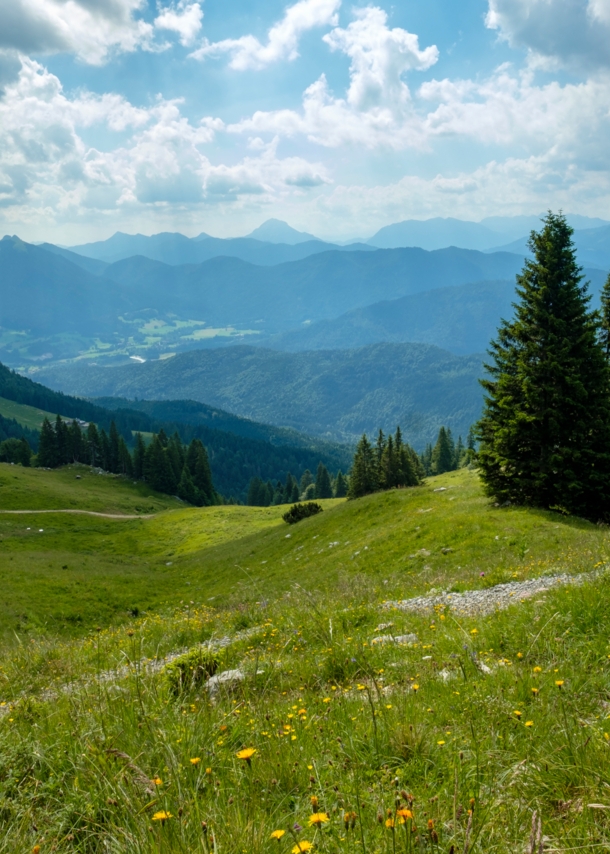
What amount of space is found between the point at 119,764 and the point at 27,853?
0.89m

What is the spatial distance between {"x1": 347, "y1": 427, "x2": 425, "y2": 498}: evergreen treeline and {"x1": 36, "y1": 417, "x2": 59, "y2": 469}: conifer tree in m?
66.8

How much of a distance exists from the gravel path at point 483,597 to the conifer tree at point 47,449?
103 metres

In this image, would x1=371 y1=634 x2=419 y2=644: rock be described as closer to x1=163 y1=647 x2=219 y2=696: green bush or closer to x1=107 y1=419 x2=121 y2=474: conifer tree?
x1=163 y1=647 x2=219 y2=696: green bush

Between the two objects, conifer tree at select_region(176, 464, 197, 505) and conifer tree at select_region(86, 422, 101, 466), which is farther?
conifer tree at select_region(86, 422, 101, 466)

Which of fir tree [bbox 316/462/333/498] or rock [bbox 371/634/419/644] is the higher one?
rock [bbox 371/634/419/644]

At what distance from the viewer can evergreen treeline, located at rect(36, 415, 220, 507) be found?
314 feet

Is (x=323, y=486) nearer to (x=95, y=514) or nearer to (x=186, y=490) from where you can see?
(x=186, y=490)

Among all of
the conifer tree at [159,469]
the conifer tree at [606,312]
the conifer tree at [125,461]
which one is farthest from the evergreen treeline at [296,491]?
the conifer tree at [606,312]

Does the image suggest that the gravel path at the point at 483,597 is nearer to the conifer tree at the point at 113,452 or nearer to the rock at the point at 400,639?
the rock at the point at 400,639

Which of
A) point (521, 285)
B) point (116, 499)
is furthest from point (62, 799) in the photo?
point (116, 499)

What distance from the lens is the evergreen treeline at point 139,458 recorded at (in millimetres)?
95625

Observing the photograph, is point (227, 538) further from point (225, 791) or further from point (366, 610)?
point (225, 791)

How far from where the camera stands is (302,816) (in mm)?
3193

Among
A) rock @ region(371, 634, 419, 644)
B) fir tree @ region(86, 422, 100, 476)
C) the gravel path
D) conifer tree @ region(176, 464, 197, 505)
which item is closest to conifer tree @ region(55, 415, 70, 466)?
fir tree @ region(86, 422, 100, 476)
